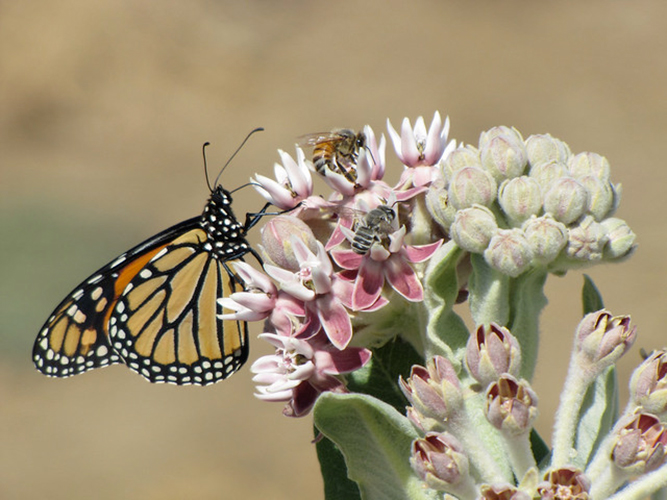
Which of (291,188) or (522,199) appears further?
(291,188)

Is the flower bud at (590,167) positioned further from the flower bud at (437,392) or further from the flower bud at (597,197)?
the flower bud at (437,392)

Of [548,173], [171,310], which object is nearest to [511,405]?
[548,173]

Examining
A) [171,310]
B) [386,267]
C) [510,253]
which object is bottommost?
[510,253]

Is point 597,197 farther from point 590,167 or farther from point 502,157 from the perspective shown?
point 502,157

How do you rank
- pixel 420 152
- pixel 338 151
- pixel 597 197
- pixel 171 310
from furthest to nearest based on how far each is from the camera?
1. pixel 171 310
2. pixel 338 151
3. pixel 420 152
4. pixel 597 197

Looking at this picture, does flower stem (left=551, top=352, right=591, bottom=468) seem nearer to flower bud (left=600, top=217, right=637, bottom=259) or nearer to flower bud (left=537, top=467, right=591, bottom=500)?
flower bud (left=537, top=467, right=591, bottom=500)

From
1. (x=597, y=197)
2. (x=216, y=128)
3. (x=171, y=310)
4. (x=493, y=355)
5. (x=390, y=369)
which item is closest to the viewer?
(x=493, y=355)

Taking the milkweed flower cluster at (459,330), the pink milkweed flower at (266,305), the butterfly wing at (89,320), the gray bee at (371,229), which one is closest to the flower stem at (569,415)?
the milkweed flower cluster at (459,330)

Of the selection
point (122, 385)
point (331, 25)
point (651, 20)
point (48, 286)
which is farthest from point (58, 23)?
point (651, 20)
